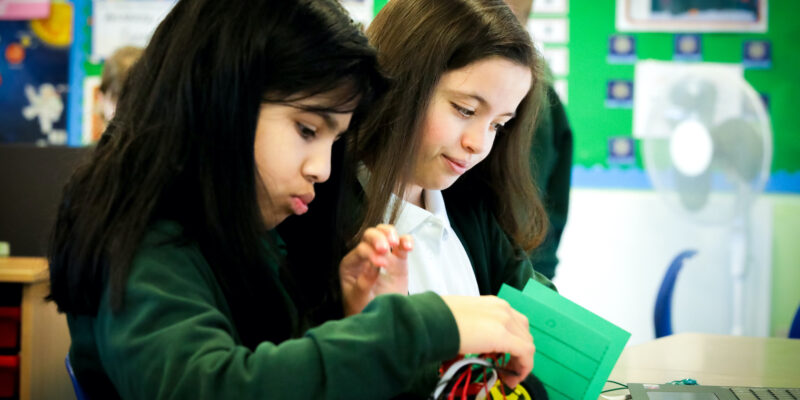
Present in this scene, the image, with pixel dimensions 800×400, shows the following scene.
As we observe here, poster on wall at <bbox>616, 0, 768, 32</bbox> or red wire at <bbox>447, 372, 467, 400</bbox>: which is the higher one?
poster on wall at <bbox>616, 0, 768, 32</bbox>

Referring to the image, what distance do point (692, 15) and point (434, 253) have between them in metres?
2.36

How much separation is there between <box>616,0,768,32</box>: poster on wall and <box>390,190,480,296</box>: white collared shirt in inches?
86.6

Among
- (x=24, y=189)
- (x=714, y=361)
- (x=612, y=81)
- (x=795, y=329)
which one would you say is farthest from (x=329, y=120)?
(x=612, y=81)

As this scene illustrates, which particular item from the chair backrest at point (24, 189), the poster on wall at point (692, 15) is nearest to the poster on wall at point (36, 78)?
the chair backrest at point (24, 189)

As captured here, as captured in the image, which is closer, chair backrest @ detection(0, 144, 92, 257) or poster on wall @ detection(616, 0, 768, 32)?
chair backrest @ detection(0, 144, 92, 257)

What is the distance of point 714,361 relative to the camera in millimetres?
1463

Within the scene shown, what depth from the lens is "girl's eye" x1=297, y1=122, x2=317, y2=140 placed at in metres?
0.79

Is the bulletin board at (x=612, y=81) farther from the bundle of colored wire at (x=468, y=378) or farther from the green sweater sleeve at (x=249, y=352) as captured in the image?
Result: the green sweater sleeve at (x=249, y=352)

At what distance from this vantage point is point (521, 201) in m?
1.38

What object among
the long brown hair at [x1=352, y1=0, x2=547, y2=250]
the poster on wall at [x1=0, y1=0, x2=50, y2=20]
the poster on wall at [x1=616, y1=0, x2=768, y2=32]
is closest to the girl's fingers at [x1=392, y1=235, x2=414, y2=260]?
the long brown hair at [x1=352, y1=0, x2=547, y2=250]

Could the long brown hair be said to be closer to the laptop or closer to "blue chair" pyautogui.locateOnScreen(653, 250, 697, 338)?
the laptop

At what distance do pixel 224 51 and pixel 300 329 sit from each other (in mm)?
298

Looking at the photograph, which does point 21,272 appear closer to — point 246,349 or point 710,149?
point 246,349

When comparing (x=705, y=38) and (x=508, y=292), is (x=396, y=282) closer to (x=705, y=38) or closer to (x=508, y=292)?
(x=508, y=292)
